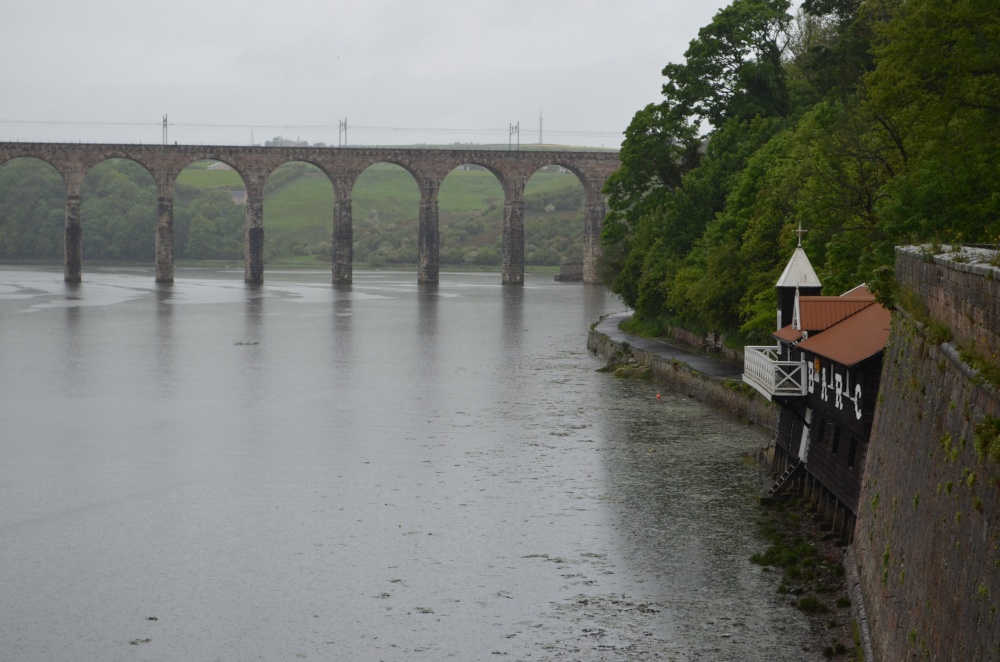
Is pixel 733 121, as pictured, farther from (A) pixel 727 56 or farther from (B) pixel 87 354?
(B) pixel 87 354

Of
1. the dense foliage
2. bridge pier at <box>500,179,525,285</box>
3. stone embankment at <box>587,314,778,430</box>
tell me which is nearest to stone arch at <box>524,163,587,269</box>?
bridge pier at <box>500,179,525,285</box>

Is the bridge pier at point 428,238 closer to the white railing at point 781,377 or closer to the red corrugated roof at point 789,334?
the red corrugated roof at point 789,334

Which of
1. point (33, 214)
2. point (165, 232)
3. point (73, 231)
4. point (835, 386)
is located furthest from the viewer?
point (33, 214)

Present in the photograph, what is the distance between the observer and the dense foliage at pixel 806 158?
105 ft

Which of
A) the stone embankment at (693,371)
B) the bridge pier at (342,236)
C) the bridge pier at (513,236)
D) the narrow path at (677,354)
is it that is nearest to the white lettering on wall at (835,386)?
the stone embankment at (693,371)

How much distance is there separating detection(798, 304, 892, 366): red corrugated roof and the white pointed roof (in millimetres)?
3490

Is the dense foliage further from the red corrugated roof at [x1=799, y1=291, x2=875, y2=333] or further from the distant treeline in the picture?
the distant treeline

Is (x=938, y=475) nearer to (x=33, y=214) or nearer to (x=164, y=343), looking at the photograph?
(x=164, y=343)

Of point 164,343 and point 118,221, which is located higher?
point 118,221

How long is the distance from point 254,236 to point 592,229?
36236 millimetres

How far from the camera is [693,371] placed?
153 feet

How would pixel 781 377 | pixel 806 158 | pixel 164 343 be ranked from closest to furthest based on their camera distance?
pixel 781 377 → pixel 806 158 → pixel 164 343

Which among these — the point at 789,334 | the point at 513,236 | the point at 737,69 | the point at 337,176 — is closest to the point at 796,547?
the point at 789,334

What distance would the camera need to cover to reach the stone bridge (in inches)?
4995
